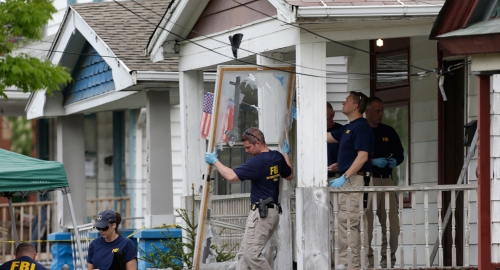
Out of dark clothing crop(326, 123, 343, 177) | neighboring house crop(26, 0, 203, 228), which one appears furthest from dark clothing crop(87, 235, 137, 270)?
neighboring house crop(26, 0, 203, 228)

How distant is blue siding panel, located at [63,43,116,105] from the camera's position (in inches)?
619

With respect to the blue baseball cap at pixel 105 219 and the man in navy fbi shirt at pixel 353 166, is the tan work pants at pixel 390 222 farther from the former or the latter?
the blue baseball cap at pixel 105 219

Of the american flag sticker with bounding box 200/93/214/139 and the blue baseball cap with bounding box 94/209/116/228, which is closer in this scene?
the blue baseball cap with bounding box 94/209/116/228

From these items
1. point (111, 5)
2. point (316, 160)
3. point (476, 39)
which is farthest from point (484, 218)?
point (111, 5)

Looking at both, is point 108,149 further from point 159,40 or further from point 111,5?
point 159,40

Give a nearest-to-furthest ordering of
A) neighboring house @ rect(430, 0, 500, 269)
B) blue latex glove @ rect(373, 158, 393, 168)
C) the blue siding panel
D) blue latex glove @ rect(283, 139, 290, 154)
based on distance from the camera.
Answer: neighboring house @ rect(430, 0, 500, 269) → blue latex glove @ rect(283, 139, 290, 154) → blue latex glove @ rect(373, 158, 393, 168) → the blue siding panel

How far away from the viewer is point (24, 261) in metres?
9.38

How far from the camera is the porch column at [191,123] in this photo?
12711mm

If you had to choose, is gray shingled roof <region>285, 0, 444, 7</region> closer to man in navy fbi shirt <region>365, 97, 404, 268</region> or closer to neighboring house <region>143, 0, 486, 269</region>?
neighboring house <region>143, 0, 486, 269</region>

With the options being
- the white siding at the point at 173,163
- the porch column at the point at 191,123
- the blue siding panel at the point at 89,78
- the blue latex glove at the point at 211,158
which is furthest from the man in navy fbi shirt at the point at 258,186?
the white siding at the point at 173,163

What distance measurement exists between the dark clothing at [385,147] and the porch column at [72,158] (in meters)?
7.51

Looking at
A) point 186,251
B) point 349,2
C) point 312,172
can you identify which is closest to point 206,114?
point 186,251

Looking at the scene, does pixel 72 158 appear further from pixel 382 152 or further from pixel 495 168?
pixel 495 168

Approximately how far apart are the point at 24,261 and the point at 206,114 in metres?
3.50
